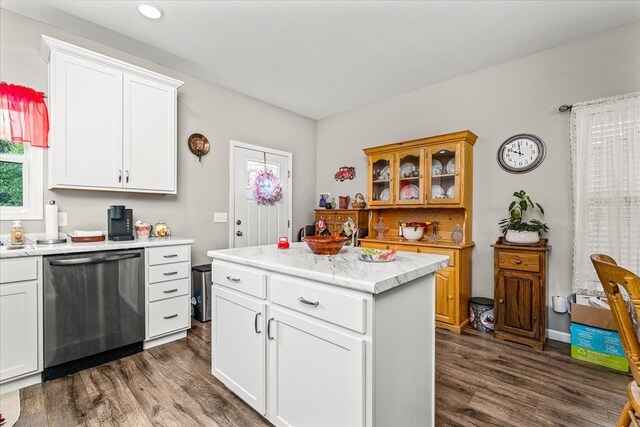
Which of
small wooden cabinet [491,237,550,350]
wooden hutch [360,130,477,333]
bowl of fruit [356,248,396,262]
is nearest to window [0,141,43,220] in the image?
bowl of fruit [356,248,396,262]

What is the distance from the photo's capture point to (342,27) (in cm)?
252

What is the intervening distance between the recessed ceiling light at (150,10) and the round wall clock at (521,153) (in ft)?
11.3

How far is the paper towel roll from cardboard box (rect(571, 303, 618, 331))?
14.2 ft

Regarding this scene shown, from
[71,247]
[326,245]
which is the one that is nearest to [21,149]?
[71,247]

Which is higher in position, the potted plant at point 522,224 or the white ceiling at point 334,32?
the white ceiling at point 334,32

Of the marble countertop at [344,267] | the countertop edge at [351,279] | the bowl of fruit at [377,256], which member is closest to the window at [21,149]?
the marble countertop at [344,267]

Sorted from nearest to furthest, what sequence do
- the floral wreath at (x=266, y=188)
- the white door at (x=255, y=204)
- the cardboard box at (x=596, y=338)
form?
1. the cardboard box at (x=596, y=338)
2. the white door at (x=255, y=204)
3. the floral wreath at (x=266, y=188)

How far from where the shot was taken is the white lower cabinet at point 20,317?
1930 millimetres

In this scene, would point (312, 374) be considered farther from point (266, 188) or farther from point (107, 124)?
point (266, 188)

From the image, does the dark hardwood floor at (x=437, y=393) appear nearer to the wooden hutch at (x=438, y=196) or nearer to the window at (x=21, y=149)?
the wooden hutch at (x=438, y=196)

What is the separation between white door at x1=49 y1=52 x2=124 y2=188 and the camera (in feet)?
7.72

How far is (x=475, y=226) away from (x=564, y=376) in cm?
155

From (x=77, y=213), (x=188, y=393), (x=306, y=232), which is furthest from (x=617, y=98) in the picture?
(x=77, y=213)

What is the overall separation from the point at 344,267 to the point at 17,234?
2.60m
